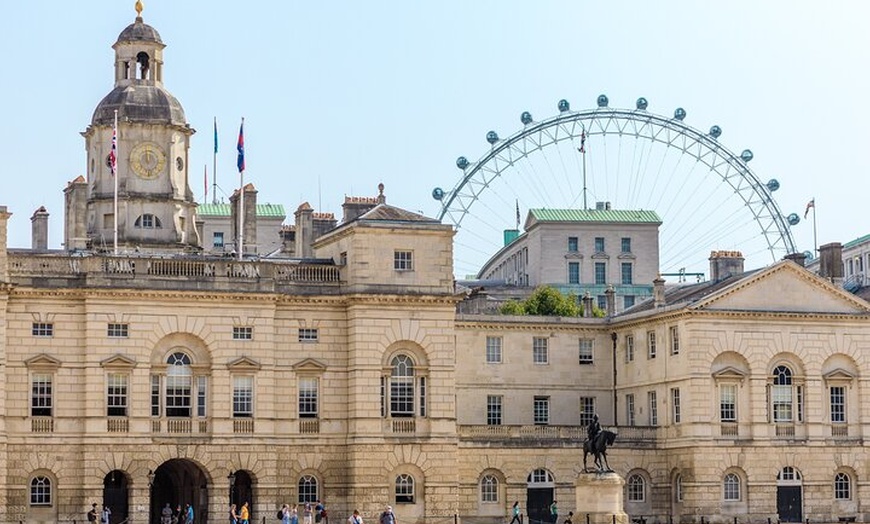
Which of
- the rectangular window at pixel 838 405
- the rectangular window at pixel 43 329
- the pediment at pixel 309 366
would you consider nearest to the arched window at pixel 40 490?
the rectangular window at pixel 43 329

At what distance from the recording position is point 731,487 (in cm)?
9094

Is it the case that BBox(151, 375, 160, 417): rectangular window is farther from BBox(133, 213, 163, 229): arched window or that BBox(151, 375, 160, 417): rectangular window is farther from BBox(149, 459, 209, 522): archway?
BBox(133, 213, 163, 229): arched window

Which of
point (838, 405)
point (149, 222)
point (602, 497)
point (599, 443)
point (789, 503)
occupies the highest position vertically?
point (149, 222)

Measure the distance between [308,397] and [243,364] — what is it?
3.33 m

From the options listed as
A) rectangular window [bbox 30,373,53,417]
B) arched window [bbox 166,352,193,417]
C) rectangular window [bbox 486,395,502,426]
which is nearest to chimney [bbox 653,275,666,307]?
rectangular window [bbox 486,395,502,426]

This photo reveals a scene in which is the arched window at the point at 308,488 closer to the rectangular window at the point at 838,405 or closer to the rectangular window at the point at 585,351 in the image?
the rectangular window at the point at 585,351

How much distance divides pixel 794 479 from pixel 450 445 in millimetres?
17421

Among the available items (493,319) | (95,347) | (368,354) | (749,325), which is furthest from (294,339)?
(749,325)

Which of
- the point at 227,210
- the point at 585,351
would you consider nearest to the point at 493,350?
the point at 585,351

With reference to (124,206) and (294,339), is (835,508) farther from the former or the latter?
(124,206)

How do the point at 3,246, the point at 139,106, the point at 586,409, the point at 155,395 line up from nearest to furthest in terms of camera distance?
1. the point at 3,246
2. the point at 155,395
3. the point at 139,106
4. the point at 586,409

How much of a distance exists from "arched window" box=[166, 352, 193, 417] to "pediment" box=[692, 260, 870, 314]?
24.4m

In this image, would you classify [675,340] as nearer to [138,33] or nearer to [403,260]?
[403,260]

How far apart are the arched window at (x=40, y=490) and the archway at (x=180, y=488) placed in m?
5.77
